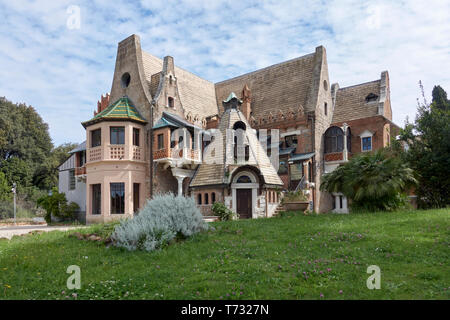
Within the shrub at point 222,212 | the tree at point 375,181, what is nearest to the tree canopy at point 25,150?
the shrub at point 222,212

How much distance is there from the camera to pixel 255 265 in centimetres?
855

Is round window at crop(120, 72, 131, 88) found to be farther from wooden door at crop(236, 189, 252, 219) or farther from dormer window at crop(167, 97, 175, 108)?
wooden door at crop(236, 189, 252, 219)

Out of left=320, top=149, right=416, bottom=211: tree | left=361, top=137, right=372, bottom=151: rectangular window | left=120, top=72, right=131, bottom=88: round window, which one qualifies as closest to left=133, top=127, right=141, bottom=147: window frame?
left=120, top=72, right=131, bottom=88: round window

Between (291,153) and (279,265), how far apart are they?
22985 mm

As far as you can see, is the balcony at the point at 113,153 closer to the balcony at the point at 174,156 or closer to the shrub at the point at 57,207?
the balcony at the point at 174,156

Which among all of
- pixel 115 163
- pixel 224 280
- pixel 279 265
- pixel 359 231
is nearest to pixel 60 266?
pixel 224 280

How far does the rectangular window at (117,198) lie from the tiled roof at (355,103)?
19237 millimetres

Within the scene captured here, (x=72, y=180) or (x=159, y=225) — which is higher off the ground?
(x=72, y=180)

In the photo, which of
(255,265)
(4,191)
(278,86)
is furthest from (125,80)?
(4,191)

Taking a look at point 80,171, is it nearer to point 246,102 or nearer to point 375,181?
point 246,102

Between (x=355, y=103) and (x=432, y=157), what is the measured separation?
1363cm

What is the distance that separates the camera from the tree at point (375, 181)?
54.8 feet

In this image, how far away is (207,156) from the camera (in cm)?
2678

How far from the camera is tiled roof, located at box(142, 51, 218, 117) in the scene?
30.1 metres
